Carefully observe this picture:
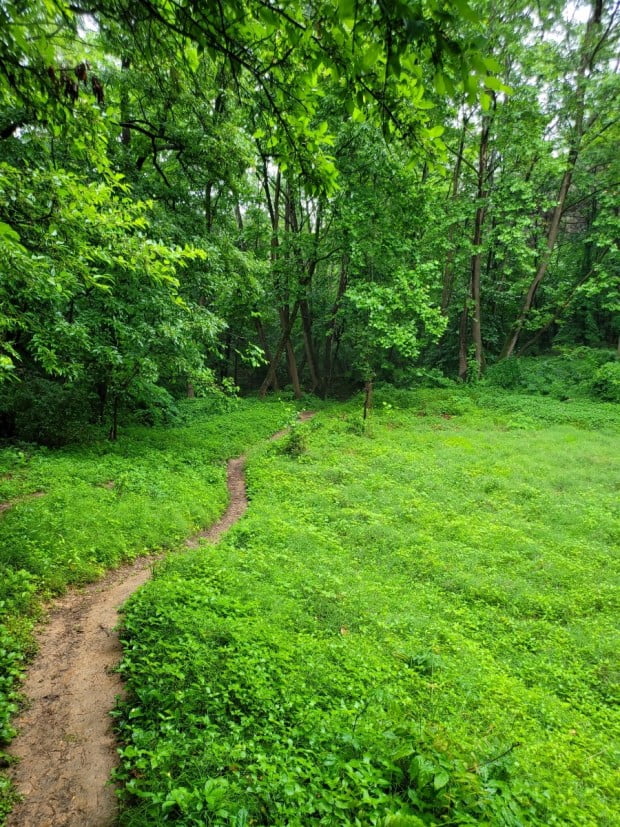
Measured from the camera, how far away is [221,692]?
3871 millimetres

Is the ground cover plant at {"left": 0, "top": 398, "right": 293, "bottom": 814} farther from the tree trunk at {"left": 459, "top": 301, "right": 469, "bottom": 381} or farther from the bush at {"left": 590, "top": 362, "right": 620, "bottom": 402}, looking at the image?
the bush at {"left": 590, "top": 362, "right": 620, "bottom": 402}

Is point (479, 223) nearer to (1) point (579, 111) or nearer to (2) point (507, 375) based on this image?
(1) point (579, 111)

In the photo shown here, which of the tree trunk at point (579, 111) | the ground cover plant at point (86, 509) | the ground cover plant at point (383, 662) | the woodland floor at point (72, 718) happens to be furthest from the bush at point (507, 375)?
the woodland floor at point (72, 718)

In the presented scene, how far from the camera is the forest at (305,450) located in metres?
2.72

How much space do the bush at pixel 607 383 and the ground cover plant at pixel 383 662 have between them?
29.3ft

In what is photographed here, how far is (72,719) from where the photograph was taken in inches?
150

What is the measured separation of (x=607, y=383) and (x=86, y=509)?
19.9m

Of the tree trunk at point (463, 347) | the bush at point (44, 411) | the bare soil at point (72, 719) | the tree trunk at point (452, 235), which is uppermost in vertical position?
the tree trunk at point (452, 235)

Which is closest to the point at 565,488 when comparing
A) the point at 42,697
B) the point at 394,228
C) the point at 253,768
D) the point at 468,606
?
the point at 468,606

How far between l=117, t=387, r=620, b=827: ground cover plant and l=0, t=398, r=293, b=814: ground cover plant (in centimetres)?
108

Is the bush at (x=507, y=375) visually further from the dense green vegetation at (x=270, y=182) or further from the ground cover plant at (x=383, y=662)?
the ground cover plant at (x=383, y=662)

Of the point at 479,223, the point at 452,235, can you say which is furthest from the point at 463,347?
the point at 479,223

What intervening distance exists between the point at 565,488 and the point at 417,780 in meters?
9.35

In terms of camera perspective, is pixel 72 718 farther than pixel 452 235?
No
